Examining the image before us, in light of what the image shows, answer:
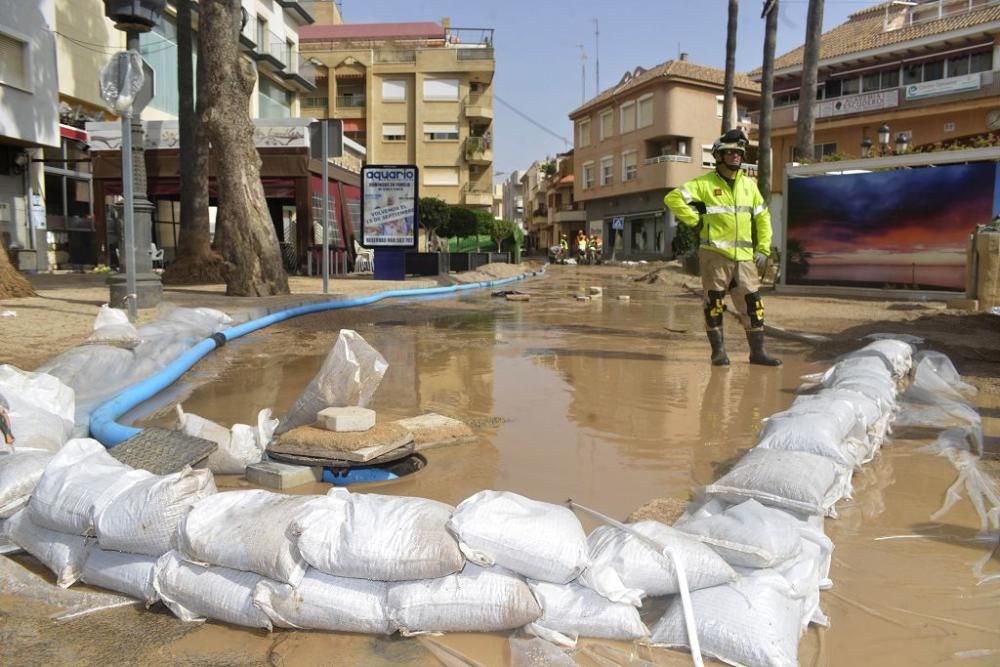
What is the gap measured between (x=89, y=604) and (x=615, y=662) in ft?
5.08

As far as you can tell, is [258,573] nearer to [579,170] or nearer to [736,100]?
[736,100]

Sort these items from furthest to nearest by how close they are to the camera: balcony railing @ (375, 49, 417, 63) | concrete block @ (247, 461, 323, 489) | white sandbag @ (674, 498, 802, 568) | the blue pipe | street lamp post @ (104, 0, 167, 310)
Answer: balcony railing @ (375, 49, 417, 63)
street lamp post @ (104, 0, 167, 310)
the blue pipe
concrete block @ (247, 461, 323, 489)
white sandbag @ (674, 498, 802, 568)

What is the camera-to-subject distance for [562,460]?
3.81 m

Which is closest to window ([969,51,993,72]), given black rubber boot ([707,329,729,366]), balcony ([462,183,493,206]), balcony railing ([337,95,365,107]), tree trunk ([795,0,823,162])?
tree trunk ([795,0,823,162])

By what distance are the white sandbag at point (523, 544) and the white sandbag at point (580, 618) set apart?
43mm

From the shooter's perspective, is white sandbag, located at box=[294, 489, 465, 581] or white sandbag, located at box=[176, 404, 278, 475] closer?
white sandbag, located at box=[294, 489, 465, 581]

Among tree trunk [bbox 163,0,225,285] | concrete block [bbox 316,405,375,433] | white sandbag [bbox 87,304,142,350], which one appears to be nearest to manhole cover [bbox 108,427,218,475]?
concrete block [bbox 316,405,375,433]

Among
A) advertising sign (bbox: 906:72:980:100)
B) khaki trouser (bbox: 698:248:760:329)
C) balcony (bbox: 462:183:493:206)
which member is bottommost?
khaki trouser (bbox: 698:248:760:329)

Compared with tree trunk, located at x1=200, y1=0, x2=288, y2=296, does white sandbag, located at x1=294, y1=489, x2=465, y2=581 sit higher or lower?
lower

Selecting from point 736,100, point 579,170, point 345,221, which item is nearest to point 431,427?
point 345,221

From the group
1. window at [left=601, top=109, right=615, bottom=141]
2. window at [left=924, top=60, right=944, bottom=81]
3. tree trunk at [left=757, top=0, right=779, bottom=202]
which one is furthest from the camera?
window at [left=601, top=109, right=615, bottom=141]

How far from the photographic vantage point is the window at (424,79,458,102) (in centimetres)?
4669

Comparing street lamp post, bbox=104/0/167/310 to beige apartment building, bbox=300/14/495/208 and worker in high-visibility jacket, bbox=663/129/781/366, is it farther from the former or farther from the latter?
beige apartment building, bbox=300/14/495/208

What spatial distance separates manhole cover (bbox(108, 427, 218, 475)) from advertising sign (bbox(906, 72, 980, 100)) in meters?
33.6
